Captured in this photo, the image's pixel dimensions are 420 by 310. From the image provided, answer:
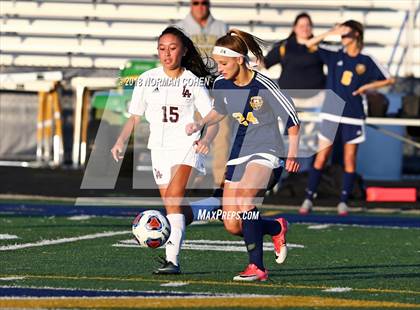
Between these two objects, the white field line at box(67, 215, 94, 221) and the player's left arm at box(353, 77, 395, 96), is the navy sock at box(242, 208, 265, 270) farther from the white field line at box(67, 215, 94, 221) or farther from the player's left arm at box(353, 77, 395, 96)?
the player's left arm at box(353, 77, 395, 96)

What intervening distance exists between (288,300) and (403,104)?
34.8ft

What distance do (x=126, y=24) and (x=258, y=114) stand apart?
13.0m

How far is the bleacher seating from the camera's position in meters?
20.2

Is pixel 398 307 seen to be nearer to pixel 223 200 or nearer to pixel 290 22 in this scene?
pixel 223 200

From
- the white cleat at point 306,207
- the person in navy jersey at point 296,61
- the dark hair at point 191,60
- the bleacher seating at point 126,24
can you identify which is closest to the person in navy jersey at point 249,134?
the dark hair at point 191,60

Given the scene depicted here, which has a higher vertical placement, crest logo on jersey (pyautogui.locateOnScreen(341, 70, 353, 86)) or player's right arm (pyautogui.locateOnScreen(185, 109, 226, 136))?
player's right arm (pyautogui.locateOnScreen(185, 109, 226, 136))

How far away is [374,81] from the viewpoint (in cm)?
1416

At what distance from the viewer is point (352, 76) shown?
552 inches

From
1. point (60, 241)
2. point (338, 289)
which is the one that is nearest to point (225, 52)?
point (338, 289)

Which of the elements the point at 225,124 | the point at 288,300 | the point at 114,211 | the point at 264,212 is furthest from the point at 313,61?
the point at 288,300

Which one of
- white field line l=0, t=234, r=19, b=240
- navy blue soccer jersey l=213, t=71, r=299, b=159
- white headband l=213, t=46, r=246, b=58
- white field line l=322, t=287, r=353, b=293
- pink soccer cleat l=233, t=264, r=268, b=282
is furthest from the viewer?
white field line l=0, t=234, r=19, b=240

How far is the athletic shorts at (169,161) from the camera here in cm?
834

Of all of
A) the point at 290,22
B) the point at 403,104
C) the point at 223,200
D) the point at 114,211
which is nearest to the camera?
the point at 223,200

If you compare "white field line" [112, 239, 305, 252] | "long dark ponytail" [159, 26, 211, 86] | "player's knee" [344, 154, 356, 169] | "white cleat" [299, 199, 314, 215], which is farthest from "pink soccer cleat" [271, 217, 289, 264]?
"player's knee" [344, 154, 356, 169]
